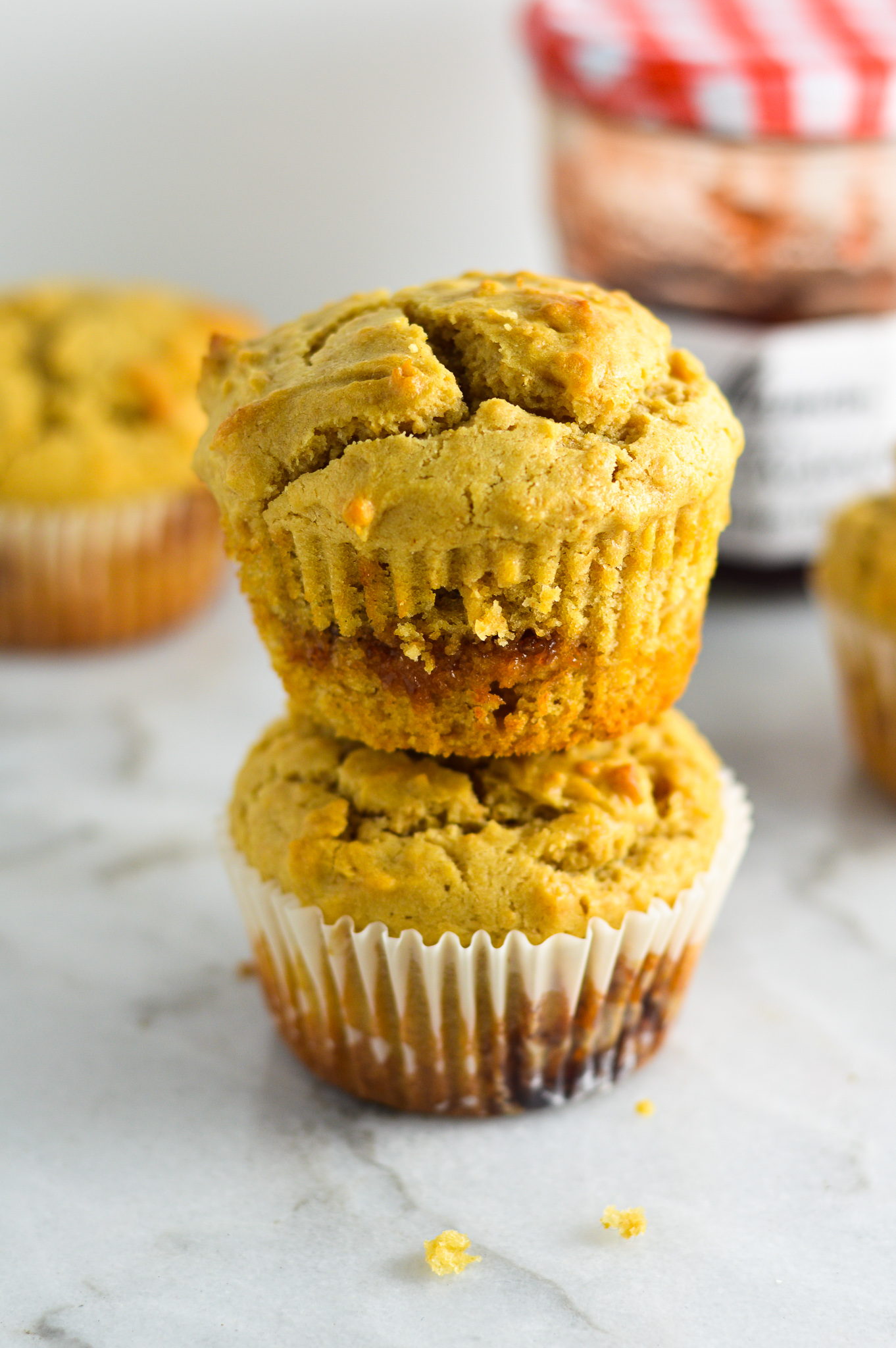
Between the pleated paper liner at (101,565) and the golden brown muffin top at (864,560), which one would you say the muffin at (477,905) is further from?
the pleated paper liner at (101,565)

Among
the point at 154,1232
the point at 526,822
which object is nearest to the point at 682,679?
the point at 526,822

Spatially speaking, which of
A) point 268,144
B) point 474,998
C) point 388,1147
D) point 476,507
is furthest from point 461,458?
point 268,144

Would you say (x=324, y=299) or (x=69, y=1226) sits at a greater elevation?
(x=324, y=299)

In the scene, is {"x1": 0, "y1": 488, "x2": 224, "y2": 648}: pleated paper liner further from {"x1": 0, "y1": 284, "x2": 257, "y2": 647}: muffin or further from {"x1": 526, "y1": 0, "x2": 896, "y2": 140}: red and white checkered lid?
{"x1": 526, "y1": 0, "x2": 896, "y2": 140}: red and white checkered lid

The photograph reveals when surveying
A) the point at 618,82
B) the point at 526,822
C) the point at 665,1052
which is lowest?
the point at 665,1052

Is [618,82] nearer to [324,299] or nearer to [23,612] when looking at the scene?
[324,299]

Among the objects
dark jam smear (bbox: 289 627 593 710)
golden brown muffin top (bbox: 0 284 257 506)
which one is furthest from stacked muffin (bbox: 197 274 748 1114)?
golden brown muffin top (bbox: 0 284 257 506)
